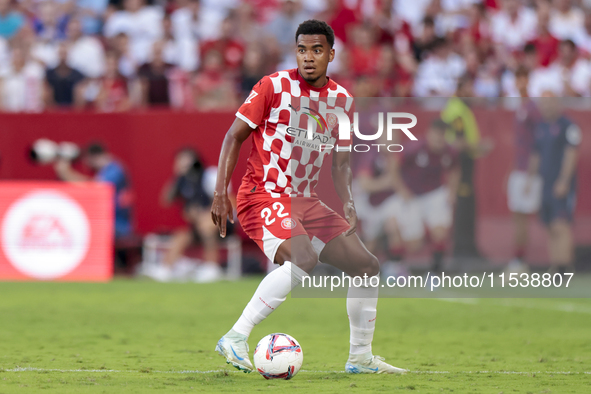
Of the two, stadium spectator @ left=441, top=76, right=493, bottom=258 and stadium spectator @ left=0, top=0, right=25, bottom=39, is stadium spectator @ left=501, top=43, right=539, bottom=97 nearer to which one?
stadium spectator @ left=441, top=76, right=493, bottom=258

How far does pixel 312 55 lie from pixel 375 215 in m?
6.50

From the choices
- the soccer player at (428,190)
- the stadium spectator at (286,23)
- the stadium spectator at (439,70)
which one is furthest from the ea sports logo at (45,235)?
the stadium spectator at (439,70)

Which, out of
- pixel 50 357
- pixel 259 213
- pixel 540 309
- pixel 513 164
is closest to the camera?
pixel 259 213

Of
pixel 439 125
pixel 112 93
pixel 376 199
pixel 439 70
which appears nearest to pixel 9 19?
pixel 112 93

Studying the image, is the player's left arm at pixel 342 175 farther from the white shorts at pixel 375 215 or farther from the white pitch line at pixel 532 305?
the white shorts at pixel 375 215

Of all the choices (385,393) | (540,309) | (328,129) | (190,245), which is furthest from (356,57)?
(385,393)

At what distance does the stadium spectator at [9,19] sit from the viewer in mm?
15438

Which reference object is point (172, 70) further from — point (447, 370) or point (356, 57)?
point (447, 370)

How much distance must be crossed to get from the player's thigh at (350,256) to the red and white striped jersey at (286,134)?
409 mm

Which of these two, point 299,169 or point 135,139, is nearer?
point 299,169

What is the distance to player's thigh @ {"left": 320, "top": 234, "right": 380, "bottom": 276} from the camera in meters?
5.58

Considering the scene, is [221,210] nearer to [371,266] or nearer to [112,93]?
[371,266]

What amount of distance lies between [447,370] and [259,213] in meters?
1.71

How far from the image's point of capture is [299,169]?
5.73 meters
